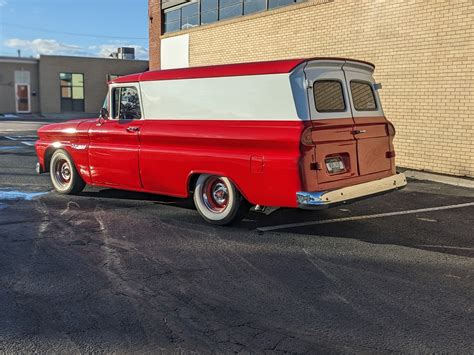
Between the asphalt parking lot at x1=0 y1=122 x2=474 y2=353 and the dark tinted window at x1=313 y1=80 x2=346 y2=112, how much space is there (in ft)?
5.06

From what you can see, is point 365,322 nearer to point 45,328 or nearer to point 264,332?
point 264,332

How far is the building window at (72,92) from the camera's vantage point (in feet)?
137

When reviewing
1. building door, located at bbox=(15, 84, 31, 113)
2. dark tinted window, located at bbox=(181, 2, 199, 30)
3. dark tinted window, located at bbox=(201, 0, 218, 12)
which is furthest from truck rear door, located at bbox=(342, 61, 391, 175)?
building door, located at bbox=(15, 84, 31, 113)

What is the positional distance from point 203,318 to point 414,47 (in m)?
9.12

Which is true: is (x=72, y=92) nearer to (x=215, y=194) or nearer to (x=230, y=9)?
(x=230, y=9)

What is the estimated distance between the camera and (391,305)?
13.1 feet

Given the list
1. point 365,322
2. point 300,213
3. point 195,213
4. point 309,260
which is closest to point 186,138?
point 195,213

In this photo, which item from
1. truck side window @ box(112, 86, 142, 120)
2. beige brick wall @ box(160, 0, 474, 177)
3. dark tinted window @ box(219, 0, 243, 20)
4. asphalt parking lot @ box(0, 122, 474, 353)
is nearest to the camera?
asphalt parking lot @ box(0, 122, 474, 353)

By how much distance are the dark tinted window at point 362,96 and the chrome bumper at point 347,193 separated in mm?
984

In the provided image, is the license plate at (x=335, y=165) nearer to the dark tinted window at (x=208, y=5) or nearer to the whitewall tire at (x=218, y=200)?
the whitewall tire at (x=218, y=200)

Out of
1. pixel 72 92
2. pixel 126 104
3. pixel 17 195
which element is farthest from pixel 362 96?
pixel 72 92

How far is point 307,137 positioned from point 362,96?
152cm

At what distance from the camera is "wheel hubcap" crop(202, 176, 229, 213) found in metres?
6.54

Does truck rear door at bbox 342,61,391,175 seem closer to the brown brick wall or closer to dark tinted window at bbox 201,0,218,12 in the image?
dark tinted window at bbox 201,0,218,12
